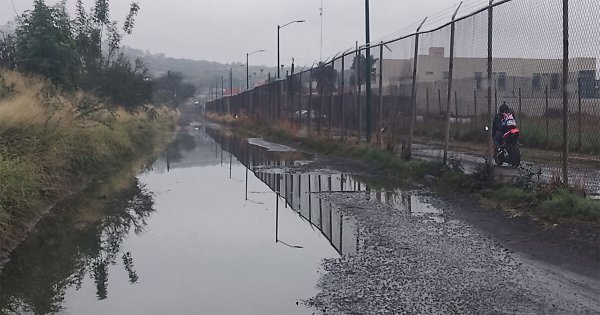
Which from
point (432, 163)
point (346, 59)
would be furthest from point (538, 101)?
point (346, 59)

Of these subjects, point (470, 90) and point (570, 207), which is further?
point (470, 90)

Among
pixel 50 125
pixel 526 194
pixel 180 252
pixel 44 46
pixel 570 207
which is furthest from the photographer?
pixel 44 46

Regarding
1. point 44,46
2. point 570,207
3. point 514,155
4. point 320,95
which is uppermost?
point 44,46

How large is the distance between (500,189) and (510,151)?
11.8ft

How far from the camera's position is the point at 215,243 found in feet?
30.7

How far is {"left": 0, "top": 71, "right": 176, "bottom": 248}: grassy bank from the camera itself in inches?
379

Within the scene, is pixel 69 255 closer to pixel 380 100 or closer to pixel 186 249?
pixel 186 249

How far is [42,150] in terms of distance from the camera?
12.5m

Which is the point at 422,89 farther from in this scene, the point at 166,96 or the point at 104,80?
the point at 166,96

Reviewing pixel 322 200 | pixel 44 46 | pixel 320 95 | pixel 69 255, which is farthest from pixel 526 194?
pixel 44 46

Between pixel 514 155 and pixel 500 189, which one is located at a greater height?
pixel 514 155

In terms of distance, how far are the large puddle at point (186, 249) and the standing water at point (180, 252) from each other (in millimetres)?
13

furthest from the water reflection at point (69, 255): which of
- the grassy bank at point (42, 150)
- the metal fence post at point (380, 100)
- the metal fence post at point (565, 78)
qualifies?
the metal fence post at point (380, 100)

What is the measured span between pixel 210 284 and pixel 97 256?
2.20 meters
